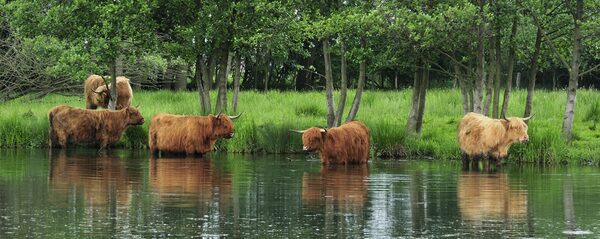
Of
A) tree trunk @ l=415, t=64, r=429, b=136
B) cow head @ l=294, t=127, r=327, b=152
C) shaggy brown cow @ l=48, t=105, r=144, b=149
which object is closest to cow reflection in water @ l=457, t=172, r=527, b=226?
cow head @ l=294, t=127, r=327, b=152

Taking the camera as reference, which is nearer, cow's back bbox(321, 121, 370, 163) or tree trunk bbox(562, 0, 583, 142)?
cow's back bbox(321, 121, 370, 163)

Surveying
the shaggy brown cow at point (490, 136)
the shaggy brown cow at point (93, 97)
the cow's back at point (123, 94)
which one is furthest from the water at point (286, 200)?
the cow's back at point (123, 94)

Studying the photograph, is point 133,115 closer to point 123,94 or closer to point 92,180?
point 123,94

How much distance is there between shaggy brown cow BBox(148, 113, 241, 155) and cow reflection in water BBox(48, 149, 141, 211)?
60.7 inches

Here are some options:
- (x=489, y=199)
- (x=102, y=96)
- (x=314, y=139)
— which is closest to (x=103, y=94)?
(x=102, y=96)

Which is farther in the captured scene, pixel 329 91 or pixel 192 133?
pixel 329 91

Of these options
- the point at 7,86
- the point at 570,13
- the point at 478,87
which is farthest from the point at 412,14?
the point at 7,86

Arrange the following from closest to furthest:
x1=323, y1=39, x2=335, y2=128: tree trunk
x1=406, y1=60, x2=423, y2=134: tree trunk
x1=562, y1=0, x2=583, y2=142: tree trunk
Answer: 1. x1=562, y1=0, x2=583, y2=142: tree trunk
2. x1=406, y1=60, x2=423, y2=134: tree trunk
3. x1=323, y1=39, x2=335, y2=128: tree trunk

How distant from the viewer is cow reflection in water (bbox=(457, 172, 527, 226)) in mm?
14750

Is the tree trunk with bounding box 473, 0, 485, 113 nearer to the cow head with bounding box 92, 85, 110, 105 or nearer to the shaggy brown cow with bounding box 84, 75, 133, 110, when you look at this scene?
the shaggy brown cow with bounding box 84, 75, 133, 110

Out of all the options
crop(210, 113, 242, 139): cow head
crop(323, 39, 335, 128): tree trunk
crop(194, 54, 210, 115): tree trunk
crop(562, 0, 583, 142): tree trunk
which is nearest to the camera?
crop(562, 0, 583, 142): tree trunk

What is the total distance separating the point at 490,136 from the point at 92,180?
326 inches

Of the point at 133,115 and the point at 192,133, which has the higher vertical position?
the point at 133,115

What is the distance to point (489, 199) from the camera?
55.3 feet
